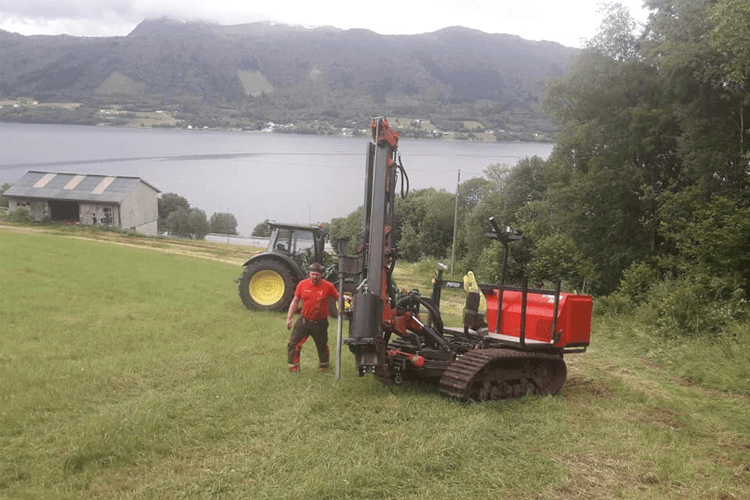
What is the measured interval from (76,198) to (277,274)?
47373 mm

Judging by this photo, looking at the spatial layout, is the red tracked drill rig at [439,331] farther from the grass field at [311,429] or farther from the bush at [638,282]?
the bush at [638,282]

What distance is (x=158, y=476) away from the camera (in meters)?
5.56

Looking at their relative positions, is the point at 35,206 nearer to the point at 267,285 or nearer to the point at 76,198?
the point at 76,198

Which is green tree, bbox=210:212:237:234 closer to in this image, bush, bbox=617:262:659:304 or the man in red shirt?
bush, bbox=617:262:659:304

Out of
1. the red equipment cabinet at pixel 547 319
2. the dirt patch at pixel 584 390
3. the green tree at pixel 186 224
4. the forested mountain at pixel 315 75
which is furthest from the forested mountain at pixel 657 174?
the forested mountain at pixel 315 75

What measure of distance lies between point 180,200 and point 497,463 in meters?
88.5

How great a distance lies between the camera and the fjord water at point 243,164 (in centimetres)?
8550

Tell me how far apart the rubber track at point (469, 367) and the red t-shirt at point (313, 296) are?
218 cm

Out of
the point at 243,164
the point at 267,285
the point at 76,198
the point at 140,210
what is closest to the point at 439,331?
the point at 267,285

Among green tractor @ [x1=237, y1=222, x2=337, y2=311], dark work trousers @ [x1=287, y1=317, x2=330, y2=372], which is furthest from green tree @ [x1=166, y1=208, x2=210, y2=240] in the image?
dark work trousers @ [x1=287, y1=317, x2=330, y2=372]

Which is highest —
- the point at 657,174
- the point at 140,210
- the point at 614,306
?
the point at 657,174

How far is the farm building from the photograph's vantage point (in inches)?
2206

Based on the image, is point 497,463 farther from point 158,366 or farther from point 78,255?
point 78,255

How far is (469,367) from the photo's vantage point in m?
8.10
